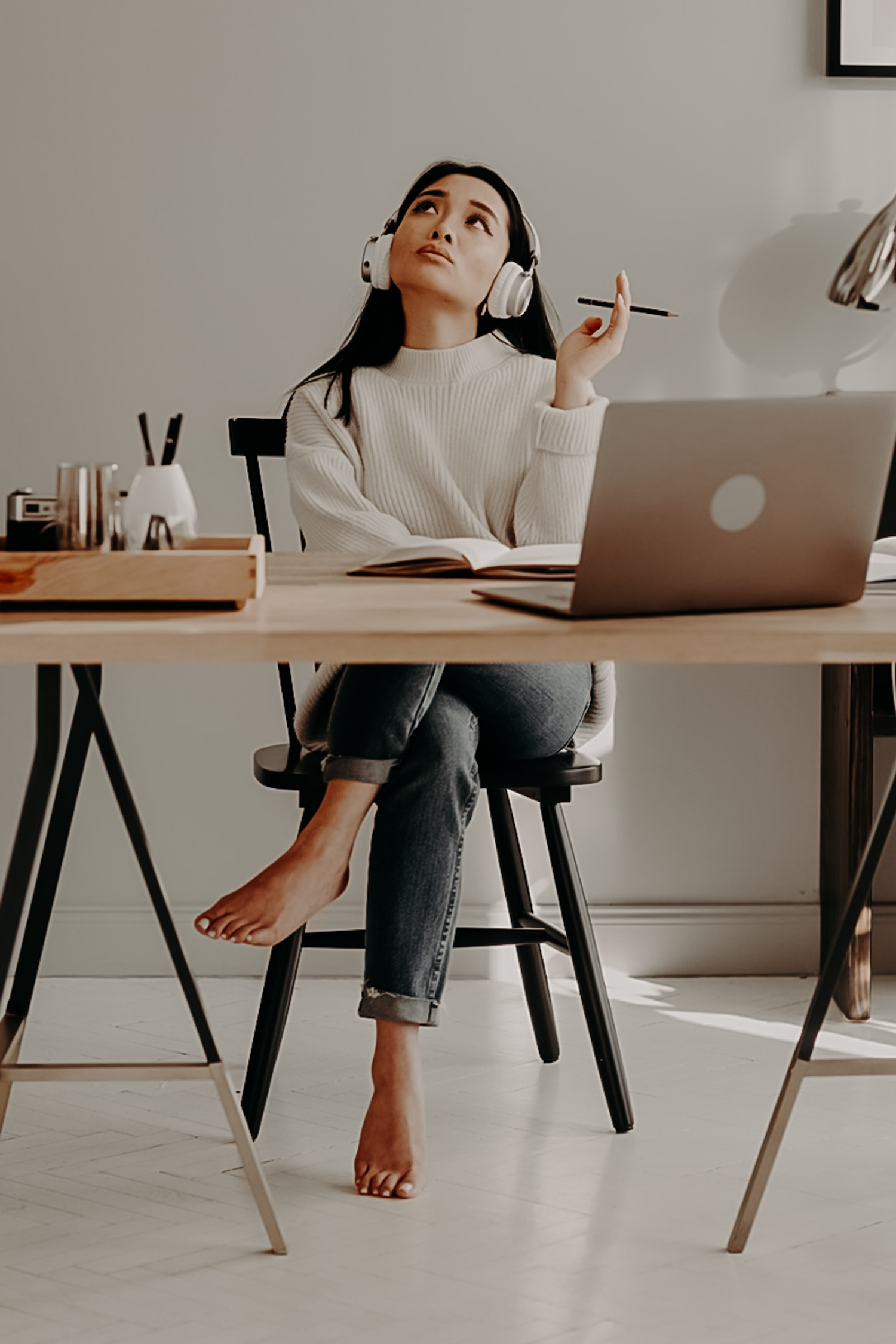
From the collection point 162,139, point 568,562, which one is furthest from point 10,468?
point 568,562

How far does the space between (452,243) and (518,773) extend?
832mm

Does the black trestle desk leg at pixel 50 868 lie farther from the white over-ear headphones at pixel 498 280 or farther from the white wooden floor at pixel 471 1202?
the white over-ear headphones at pixel 498 280

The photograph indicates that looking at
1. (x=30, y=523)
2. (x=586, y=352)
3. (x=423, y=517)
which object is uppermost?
(x=586, y=352)

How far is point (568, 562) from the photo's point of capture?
59.6 inches

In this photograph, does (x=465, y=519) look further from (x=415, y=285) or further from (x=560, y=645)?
(x=560, y=645)

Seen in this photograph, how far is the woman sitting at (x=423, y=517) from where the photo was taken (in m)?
1.73

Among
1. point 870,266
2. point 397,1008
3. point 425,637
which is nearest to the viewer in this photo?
point 425,637

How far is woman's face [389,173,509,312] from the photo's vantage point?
7.34 ft

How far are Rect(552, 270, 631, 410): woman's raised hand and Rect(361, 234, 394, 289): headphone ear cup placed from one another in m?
0.32

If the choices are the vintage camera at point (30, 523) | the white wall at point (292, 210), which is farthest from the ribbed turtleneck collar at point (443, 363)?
the vintage camera at point (30, 523)

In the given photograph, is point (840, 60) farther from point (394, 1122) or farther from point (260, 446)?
point (394, 1122)

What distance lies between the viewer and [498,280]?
87.9 inches

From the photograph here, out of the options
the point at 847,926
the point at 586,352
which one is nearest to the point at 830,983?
the point at 847,926

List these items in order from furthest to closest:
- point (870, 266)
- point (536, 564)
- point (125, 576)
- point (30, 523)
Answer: point (870, 266) < point (536, 564) < point (30, 523) < point (125, 576)
